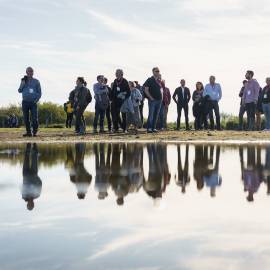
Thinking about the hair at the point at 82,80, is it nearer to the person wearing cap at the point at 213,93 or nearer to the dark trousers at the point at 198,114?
the person wearing cap at the point at 213,93

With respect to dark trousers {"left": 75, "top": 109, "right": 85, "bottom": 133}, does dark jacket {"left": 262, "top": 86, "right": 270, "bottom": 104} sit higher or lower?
higher

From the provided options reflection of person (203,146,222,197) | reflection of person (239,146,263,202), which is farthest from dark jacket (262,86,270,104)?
reflection of person (203,146,222,197)

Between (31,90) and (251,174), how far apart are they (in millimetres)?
12931

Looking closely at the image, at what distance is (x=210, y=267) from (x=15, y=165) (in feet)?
23.9

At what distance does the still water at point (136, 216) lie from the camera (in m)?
3.96

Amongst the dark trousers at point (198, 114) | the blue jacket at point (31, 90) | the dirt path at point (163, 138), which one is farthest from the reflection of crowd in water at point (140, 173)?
the dark trousers at point (198, 114)

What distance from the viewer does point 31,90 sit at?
2083cm

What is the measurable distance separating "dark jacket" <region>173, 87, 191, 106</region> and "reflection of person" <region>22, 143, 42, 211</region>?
15.0 m

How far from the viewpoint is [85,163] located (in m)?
10.8

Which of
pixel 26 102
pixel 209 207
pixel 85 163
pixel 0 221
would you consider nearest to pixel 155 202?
pixel 209 207

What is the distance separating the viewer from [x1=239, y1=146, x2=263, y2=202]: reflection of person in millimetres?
7231

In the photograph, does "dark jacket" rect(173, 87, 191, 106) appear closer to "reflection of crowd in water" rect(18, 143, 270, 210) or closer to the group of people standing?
the group of people standing

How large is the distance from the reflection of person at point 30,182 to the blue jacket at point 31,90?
28.8 feet

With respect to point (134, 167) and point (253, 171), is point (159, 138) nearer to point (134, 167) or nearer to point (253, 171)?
point (134, 167)
